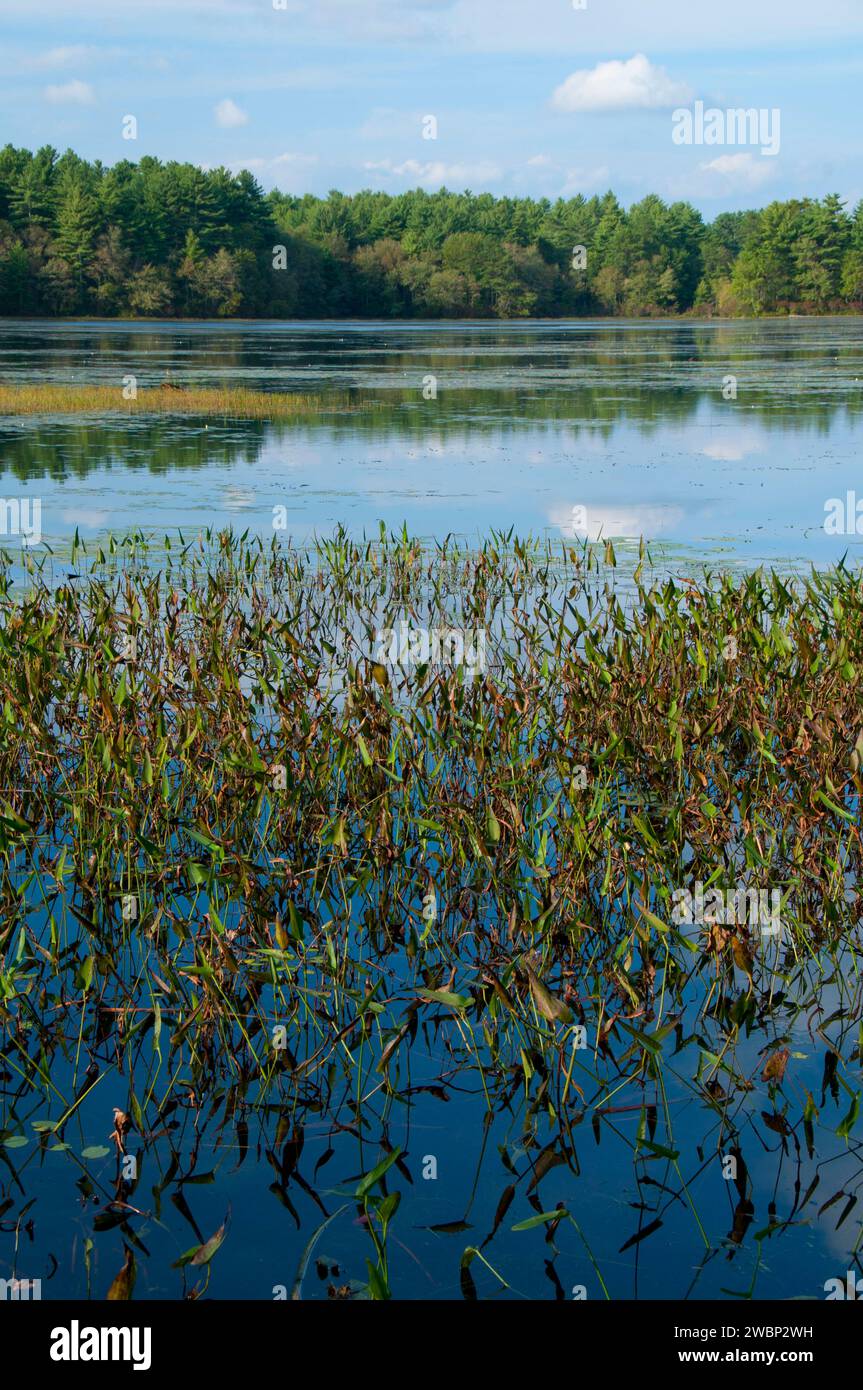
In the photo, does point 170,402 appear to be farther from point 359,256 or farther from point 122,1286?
point 359,256

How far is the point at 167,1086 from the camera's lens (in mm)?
4281

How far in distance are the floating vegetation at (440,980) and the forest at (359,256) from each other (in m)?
69.3

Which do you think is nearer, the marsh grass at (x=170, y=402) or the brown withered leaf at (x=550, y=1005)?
the brown withered leaf at (x=550, y=1005)

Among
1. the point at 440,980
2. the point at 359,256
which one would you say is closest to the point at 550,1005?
the point at 440,980

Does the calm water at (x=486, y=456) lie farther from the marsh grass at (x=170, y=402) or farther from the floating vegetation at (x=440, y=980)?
the floating vegetation at (x=440, y=980)

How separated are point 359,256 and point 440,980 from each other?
102078 millimetres

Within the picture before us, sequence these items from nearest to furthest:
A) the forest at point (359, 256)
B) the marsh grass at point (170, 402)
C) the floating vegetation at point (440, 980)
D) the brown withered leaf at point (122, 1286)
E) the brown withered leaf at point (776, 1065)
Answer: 1. the brown withered leaf at point (122, 1286)
2. the floating vegetation at point (440, 980)
3. the brown withered leaf at point (776, 1065)
4. the marsh grass at point (170, 402)
5. the forest at point (359, 256)

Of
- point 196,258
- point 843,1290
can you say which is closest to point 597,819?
point 843,1290

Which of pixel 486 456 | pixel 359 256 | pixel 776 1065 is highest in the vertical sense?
pixel 359 256

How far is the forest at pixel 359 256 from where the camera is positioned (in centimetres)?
8712

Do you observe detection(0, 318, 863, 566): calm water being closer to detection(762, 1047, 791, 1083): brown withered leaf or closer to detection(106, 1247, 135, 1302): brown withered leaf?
detection(762, 1047, 791, 1083): brown withered leaf

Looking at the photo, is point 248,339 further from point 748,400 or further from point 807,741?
point 807,741

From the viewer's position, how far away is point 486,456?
2009 centimetres

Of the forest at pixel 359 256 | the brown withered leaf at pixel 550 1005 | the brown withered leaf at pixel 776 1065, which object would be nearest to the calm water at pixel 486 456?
the brown withered leaf at pixel 776 1065
